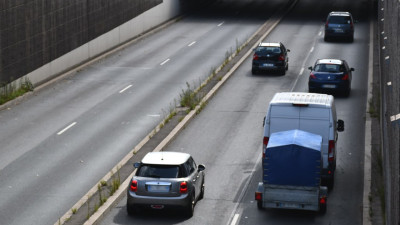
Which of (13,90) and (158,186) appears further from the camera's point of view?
(13,90)

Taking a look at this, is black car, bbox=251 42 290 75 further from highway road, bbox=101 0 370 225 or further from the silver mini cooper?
the silver mini cooper

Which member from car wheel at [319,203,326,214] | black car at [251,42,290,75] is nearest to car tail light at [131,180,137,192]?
car wheel at [319,203,326,214]

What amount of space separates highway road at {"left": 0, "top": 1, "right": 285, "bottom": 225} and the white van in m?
5.44

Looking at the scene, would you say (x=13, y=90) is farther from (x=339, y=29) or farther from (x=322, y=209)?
(x=339, y=29)

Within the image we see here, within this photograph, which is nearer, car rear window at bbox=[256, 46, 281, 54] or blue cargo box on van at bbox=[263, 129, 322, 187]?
blue cargo box on van at bbox=[263, 129, 322, 187]

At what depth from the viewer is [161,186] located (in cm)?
2019

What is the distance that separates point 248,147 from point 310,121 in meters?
5.54

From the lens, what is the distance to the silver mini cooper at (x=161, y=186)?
20.2 metres

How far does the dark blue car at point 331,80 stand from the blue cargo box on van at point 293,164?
16.8 metres

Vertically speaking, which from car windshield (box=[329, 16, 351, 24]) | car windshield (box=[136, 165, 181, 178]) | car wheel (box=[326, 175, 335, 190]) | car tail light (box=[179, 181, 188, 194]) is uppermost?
car windshield (box=[136, 165, 181, 178])

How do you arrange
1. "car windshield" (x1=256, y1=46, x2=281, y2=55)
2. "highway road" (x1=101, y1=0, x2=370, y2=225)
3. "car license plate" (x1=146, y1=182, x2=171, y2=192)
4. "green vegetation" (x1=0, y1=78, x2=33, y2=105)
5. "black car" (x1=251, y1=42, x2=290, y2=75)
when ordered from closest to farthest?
"car license plate" (x1=146, y1=182, x2=171, y2=192)
"highway road" (x1=101, y1=0, x2=370, y2=225)
"green vegetation" (x1=0, y1=78, x2=33, y2=105)
"black car" (x1=251, y1=42, x2=290, y2=75)
"car windshield" (x1=256, y1=46, x2=281, y2=55)

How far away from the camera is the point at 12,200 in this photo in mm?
22344

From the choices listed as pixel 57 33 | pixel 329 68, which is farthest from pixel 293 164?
pixel 57 33

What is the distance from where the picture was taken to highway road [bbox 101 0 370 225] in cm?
2103
